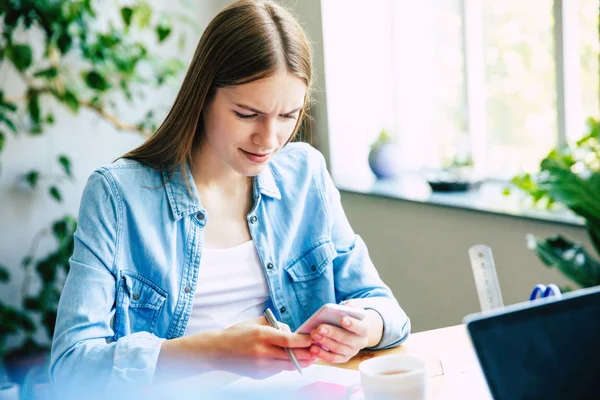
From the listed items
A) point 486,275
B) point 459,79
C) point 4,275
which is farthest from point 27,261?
point 486,275

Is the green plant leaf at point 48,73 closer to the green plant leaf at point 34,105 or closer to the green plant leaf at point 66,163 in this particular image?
the green plant leaf at point 34,105

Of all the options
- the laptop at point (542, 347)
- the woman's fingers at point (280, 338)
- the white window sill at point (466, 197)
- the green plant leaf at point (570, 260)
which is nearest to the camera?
the laptop at point (542, 347)

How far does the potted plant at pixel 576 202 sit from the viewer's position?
1.62 m

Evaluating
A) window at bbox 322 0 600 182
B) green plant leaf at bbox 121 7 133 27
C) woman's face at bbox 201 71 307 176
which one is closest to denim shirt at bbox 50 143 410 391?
woman's face at bbox 201 71 307 176

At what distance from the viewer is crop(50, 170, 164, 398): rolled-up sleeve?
1.18 metres

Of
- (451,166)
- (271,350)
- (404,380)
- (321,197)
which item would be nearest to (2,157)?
(451,166)

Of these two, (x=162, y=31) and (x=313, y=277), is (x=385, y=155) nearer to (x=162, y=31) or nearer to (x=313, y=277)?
(x=162, y=31)

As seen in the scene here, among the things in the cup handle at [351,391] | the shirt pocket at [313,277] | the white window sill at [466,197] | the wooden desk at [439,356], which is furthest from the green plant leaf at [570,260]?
the cup handle at [351,391]

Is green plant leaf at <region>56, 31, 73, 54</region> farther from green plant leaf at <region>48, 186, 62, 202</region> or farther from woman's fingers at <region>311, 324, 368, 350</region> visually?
woman's fingers at <region>311, 324, 368, 350</region>

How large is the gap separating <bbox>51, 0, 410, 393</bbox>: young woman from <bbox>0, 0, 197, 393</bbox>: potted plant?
1.56m

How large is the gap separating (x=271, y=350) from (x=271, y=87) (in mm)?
494

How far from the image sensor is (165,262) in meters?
1.42

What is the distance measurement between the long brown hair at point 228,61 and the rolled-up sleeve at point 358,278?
31 cm

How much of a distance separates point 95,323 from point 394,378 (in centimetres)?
54
